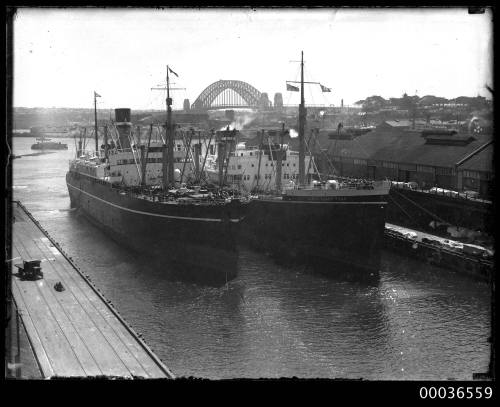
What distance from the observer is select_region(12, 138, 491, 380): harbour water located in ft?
40.6

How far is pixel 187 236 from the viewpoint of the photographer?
20.1 metres

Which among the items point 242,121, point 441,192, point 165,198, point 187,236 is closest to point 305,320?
point 187,236

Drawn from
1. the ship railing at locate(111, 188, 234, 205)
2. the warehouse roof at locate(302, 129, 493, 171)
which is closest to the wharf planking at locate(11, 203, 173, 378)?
the ship railing at locate(111, 188, 234, 205)

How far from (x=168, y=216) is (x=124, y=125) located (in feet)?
44.0

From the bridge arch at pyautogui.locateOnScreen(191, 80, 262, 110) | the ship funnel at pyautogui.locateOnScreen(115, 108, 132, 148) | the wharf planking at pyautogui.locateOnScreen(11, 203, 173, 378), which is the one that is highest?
the bridge arch at pyautogui.locateOnScreen(191, 80, 262, 110)

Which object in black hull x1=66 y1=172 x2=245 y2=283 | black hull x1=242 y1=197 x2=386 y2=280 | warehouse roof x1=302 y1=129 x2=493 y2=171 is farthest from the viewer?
warehouse roof x1=302 y1=129 x2=493 y2=171

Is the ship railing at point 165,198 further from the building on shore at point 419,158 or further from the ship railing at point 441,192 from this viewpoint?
the ship railing at point 441,192

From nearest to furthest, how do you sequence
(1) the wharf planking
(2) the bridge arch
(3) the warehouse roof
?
(1) the wharf planking < (3) the warehouse roof < (2) the bridge arch

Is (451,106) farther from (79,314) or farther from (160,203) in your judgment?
(79,314)

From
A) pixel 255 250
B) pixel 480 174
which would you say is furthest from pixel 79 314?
pixel 480 174

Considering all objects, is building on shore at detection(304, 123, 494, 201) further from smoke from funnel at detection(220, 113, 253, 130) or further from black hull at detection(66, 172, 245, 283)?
black hull at detection(66, 172, 245, 283)

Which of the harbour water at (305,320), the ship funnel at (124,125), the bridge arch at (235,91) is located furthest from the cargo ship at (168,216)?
the bridge arch at (235,91)

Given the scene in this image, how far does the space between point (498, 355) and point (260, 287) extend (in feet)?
43.0

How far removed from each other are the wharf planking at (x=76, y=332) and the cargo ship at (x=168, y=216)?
5369 millimetres
